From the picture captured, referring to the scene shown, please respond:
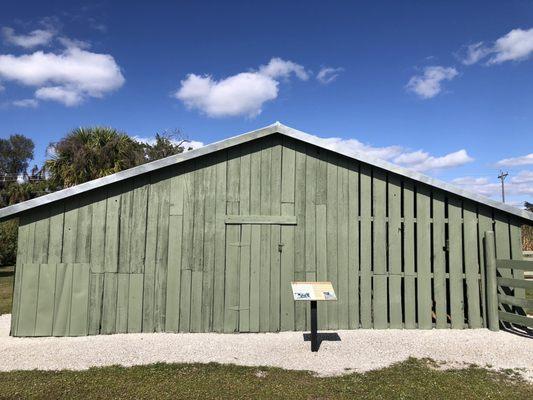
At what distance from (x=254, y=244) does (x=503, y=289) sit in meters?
4.95

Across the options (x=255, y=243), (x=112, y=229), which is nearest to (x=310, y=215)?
(x=255, y=243)

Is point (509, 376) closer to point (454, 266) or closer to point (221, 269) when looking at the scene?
point (454, 266)

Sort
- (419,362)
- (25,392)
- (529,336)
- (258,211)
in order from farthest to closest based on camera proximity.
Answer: (258,211), (529,336), (419,362), (25,392)

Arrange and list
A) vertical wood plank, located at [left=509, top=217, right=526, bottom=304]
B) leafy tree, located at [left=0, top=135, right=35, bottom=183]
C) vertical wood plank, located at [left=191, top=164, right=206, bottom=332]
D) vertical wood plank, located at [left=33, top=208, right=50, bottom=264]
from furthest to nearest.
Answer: leafy tree, located at [left=0, top=135, right=35, bottom=183], vertical wood plank, located at [left=509, top=217, right=526, bottom=304], vertical wood plank, located at [left=191, top=164, right=206, bottom=332], vertical wood plank, located at [left=33, top=208, right=50, bottom=264]

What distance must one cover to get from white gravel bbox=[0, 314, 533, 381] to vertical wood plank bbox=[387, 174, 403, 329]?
1.26ft

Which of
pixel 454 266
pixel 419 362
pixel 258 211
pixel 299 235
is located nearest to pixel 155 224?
pixel 258 211

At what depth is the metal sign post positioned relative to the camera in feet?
21.6

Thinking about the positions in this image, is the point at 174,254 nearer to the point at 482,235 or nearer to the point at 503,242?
the point at 482,235

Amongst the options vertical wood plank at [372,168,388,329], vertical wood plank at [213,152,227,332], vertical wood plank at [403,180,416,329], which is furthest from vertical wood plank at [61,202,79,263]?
vertical wood plank at [403,180,416,329]

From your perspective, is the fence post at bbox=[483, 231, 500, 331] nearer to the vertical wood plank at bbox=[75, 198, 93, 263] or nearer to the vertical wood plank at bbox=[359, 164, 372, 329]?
the vertical wood plank at bbox=[359, 164, 372, 329]

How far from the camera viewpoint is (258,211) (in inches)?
321

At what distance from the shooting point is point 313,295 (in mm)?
6637

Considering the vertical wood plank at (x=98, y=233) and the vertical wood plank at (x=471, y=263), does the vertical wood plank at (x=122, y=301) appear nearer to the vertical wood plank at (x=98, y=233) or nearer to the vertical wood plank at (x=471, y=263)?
the vertical wood plank at (x=98, y=233)

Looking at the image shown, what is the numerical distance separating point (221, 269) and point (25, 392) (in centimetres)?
376
